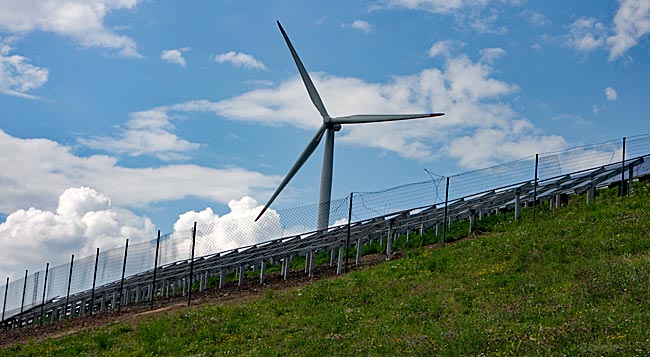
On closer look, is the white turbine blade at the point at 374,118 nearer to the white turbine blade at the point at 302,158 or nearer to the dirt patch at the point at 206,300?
the white turbine blade at the point at 302,158

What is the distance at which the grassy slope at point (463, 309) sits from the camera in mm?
13164

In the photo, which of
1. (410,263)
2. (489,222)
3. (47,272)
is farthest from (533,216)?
(47,272)

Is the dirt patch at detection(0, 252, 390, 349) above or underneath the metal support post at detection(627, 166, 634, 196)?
underneath

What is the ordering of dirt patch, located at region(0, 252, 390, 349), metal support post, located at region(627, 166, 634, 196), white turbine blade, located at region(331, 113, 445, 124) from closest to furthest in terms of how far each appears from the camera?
Result: dirt patch, located at region(0, 252, 390, 349)
metal support post, located at region(627, 166, 634, 196)
white turbine blade, located at region(331, 113, 445, 124)

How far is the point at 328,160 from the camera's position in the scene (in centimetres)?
3869

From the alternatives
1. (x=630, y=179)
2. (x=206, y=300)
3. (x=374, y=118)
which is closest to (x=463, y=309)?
(x=206, y=300)

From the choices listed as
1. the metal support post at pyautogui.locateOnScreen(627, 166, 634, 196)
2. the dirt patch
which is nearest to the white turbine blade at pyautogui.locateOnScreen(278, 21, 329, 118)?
the dirt patch

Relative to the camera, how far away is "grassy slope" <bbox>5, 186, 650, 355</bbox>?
43.2 feet

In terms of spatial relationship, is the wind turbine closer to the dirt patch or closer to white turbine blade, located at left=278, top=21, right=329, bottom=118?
white turbine blade, located at left=278, top=21, right=329, bottom=118

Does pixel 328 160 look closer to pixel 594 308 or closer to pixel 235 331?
pixel 235 331

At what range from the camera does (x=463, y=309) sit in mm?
15914

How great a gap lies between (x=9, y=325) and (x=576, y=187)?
92.8 ft

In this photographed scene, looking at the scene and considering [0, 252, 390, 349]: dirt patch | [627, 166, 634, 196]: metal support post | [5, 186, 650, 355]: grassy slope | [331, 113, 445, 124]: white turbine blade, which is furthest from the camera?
[331, 113, 445, 124]: white turbine blade

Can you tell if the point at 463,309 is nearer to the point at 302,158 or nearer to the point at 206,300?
the point at 206,300
